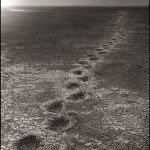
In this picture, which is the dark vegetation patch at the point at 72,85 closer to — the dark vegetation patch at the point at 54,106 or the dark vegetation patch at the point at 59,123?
the dark vegetation patch at the point at 54,106

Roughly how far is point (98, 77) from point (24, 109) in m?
1.64

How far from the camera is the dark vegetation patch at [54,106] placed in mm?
3497

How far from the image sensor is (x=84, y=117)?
332 centimetres

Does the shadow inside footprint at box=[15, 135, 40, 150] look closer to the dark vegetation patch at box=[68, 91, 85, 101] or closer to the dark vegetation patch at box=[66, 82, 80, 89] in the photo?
the dark vegetation patch at box=[68, 91, 85, 101]

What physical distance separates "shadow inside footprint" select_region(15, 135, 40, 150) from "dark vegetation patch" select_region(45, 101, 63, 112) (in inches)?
26.2

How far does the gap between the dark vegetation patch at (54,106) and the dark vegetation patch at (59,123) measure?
225mm

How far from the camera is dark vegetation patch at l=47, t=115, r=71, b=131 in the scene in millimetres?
3044

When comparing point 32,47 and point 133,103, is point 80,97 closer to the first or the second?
point 133,103

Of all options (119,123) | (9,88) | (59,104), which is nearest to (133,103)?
(119,123)

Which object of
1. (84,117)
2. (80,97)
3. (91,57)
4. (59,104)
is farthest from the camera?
(91,57)

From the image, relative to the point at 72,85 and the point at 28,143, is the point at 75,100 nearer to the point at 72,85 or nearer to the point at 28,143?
the point at 72,85

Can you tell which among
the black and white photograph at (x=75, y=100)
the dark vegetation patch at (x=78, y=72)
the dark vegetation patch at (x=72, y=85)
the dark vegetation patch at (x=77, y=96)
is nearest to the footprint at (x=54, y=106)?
the black and white photograph at (x=75, y=100)

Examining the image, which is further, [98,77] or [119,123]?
[98,77]

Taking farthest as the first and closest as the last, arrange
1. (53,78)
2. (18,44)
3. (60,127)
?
1. (18,44)
2. (53,78)
3. (60,127)
